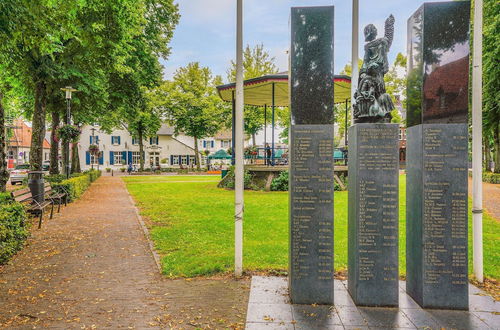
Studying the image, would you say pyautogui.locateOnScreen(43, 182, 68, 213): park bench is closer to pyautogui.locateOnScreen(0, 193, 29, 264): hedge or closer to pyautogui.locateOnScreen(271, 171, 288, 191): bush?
pyautogui.locateOnScreen(0, 193, 29, 264): hedge

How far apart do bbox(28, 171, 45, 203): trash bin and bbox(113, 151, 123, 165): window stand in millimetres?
45106

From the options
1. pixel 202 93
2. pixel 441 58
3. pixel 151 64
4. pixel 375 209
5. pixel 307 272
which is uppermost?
pixel 202 93

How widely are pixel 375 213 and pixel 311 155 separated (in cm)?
116

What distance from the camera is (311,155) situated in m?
4.61

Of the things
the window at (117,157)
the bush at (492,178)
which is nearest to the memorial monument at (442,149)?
the bush at (492,178)

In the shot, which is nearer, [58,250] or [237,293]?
[237,293]

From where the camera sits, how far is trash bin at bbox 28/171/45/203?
37.4ft

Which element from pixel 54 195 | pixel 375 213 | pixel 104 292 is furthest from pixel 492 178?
pixel 104 292

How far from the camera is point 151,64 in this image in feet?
67.3

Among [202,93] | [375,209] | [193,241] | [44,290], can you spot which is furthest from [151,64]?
[202,93]

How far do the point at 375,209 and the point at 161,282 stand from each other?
11.3 feet

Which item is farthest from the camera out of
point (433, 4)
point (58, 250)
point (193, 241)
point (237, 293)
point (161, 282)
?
point (193, 241)

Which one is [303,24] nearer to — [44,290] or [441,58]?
[441,58]

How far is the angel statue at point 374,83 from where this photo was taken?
457cm
